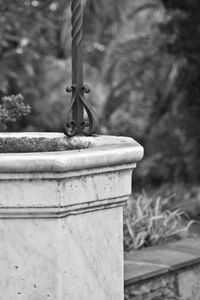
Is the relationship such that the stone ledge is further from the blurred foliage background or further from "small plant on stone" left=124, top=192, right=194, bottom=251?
the blurred foliage background

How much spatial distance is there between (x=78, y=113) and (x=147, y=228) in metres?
1.44

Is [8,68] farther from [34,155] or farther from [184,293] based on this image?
[34,155]

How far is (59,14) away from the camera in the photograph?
934 cm

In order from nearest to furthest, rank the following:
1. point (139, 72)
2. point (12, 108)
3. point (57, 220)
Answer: point (57, 220), point (12, 108), point (139, 72)

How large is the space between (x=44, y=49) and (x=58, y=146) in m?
6.75

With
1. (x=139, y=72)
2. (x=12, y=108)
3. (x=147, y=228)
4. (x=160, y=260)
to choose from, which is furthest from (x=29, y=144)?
(x=139, y=72)

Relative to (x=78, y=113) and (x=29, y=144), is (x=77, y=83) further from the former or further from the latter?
(x=29, y=144)

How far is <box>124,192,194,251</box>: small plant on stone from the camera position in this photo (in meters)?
4.09

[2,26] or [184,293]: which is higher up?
[2,26]

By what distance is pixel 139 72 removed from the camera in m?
8.70

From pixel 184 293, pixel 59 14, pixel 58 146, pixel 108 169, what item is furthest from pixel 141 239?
pixel 59 14

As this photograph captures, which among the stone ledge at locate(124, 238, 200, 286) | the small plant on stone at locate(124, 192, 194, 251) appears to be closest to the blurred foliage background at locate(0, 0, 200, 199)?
the small plant on stone at locate(124, 192, 194, 251)

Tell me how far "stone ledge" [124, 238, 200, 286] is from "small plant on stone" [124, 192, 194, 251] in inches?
4.3

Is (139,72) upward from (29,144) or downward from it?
downward
